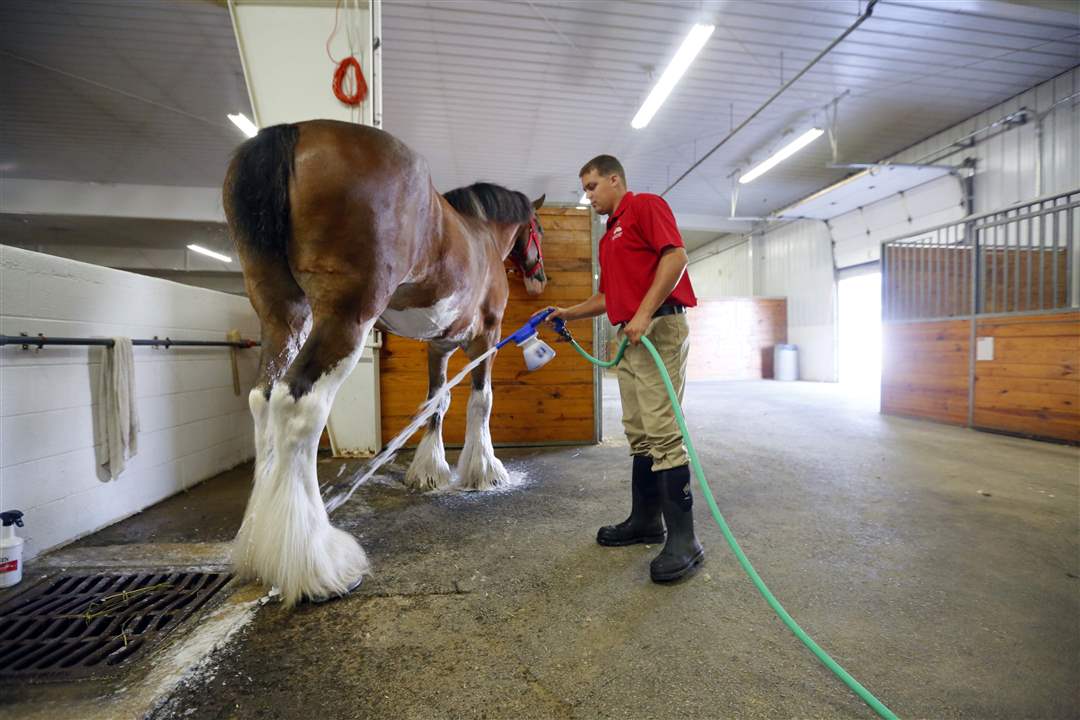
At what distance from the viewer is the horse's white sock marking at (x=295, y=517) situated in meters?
1.44

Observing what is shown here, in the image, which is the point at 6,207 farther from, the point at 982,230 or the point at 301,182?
the point at 982,230

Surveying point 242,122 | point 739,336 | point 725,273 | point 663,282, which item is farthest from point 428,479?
point 725,273

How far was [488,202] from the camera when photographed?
270 centimetres

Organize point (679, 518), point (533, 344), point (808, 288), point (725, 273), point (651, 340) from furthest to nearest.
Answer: point (725, 273), point (808, 288), point (533, 344), point (651, 340), point (679, 518)

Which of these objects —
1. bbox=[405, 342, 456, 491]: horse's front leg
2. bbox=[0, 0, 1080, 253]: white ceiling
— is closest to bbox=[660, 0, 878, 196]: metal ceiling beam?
bbox=[0, 0, 1080, 253]: white ceiling

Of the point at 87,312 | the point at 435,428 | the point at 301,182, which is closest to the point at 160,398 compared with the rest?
the point at 87,312

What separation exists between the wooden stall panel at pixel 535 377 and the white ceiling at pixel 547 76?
334 cm

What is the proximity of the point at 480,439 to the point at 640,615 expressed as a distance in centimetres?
152

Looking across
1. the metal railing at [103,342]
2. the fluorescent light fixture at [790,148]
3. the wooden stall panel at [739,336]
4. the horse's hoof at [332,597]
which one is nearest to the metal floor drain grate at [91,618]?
the horse's hoof at [332,597]

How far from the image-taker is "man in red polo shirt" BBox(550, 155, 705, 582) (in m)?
1.59

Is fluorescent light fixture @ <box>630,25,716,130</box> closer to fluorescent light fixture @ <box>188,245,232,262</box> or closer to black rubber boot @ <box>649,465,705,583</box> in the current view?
black rubber boot @ <box>649,465,705,583</box>

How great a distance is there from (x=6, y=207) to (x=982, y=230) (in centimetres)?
1606

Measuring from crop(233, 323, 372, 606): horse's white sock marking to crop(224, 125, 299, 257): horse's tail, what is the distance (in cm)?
50

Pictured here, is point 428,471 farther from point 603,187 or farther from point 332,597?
point 603,187
